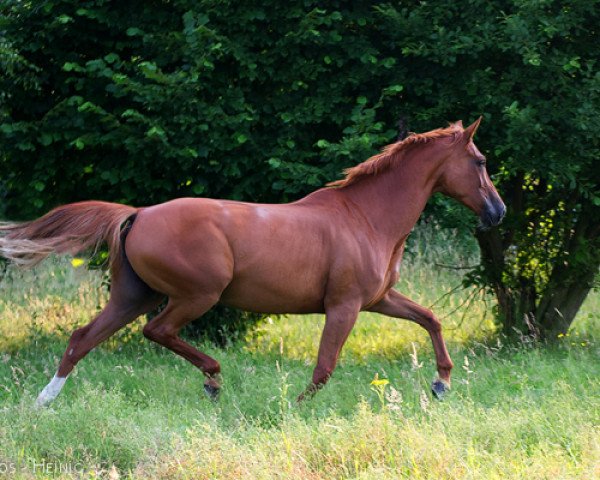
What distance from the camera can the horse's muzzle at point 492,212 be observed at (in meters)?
7.25

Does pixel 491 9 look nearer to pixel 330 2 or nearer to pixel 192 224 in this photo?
pixel 330 2

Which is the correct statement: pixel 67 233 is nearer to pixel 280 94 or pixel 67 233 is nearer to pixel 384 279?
pixel 384 279

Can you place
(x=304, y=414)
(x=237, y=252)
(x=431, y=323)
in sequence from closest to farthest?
(x=304, y=414)
(x=237, y=252)
(x=431, y=323)

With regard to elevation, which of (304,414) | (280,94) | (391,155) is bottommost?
(304,414)

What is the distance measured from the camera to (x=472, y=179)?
7270 millimetres

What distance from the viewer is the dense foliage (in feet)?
A: 26.7

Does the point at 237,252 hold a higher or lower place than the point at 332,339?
higher

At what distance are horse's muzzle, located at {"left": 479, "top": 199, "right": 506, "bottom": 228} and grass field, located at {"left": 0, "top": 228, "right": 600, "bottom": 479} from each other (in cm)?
107

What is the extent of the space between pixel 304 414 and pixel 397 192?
1926 millimetres

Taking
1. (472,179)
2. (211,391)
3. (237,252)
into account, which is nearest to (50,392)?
(211,391)

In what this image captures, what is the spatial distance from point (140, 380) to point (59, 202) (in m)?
2.59

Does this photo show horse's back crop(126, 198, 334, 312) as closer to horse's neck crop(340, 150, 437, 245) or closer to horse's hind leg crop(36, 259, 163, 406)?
horse's hind leg crop(36, 259, 163, 406)

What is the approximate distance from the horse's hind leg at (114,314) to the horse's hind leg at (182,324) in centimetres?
16

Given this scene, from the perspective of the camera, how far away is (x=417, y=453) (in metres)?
4.88
